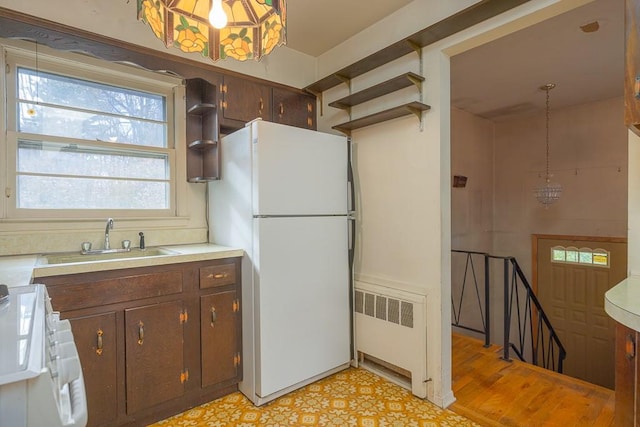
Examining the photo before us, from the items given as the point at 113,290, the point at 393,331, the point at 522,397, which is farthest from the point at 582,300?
the point at 113,290

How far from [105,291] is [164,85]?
5.19 ft

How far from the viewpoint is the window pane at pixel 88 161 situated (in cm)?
214

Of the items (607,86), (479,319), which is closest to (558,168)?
(607,86)

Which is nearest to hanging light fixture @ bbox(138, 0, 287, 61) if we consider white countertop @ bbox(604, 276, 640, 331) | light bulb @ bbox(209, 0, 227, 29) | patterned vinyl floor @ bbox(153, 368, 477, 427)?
light bulb @ bbox(209, 0, 227, 29)

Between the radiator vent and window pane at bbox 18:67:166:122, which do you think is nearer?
window pane at bbox 18:67:166:122

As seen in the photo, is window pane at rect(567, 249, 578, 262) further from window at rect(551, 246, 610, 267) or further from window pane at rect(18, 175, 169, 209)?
window pane at rect(18, 175, 169, 209)

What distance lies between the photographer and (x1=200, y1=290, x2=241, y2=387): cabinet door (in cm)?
218

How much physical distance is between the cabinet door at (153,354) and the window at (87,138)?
2.72ft

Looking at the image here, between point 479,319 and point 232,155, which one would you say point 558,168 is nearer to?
point 479,319

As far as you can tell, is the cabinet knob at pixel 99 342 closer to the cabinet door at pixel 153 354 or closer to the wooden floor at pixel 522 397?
the cabinet door at pixel 153 354

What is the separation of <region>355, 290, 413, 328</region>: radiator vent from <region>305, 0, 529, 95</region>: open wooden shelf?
5.57 ft

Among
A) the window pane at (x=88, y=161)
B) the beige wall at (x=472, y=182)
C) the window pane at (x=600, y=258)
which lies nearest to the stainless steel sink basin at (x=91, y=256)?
the window pane at (x=88, y=161)

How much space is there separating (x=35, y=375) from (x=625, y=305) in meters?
1.64

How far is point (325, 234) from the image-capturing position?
8.25 feet
